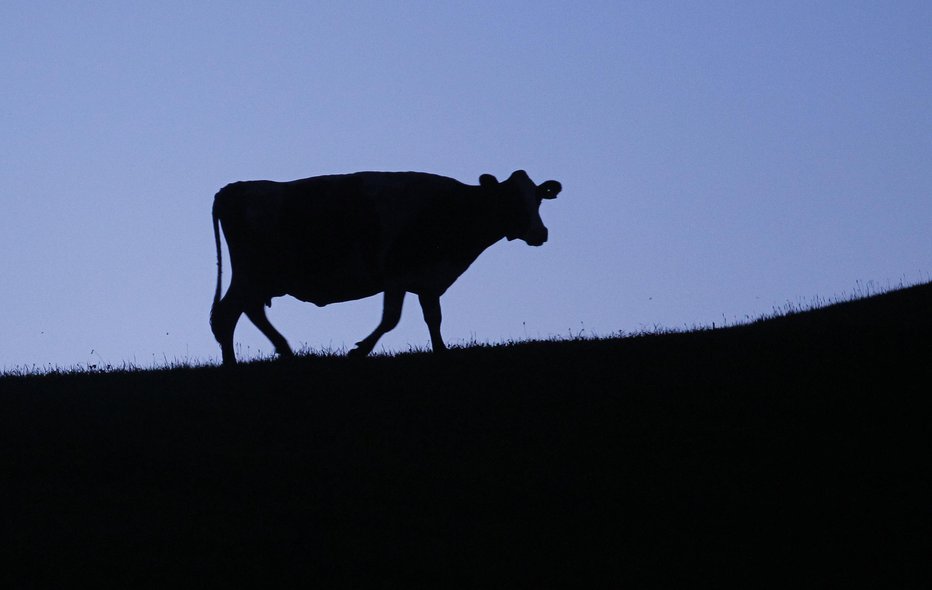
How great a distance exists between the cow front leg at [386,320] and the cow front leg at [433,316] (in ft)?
1.11

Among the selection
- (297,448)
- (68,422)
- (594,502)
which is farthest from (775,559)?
(68,422)

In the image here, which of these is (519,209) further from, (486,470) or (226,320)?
(486,470)

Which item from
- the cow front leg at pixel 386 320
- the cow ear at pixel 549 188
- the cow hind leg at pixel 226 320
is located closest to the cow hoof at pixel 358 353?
the cow front leg at pixel 386 320

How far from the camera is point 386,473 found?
32.4 feet

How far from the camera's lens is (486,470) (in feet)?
32.5

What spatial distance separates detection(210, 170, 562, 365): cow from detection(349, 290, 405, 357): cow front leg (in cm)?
2

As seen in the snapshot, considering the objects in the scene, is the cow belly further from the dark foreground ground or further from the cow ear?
the cow ear

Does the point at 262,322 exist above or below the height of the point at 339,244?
below

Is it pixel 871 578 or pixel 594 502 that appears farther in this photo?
pixel 594 502

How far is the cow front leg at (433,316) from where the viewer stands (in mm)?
16547

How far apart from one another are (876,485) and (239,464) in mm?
4964

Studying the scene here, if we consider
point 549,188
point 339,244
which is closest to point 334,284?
point 339,244

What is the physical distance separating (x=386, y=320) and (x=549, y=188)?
13.1 feet

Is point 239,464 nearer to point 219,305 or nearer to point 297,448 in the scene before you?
point 297,448
